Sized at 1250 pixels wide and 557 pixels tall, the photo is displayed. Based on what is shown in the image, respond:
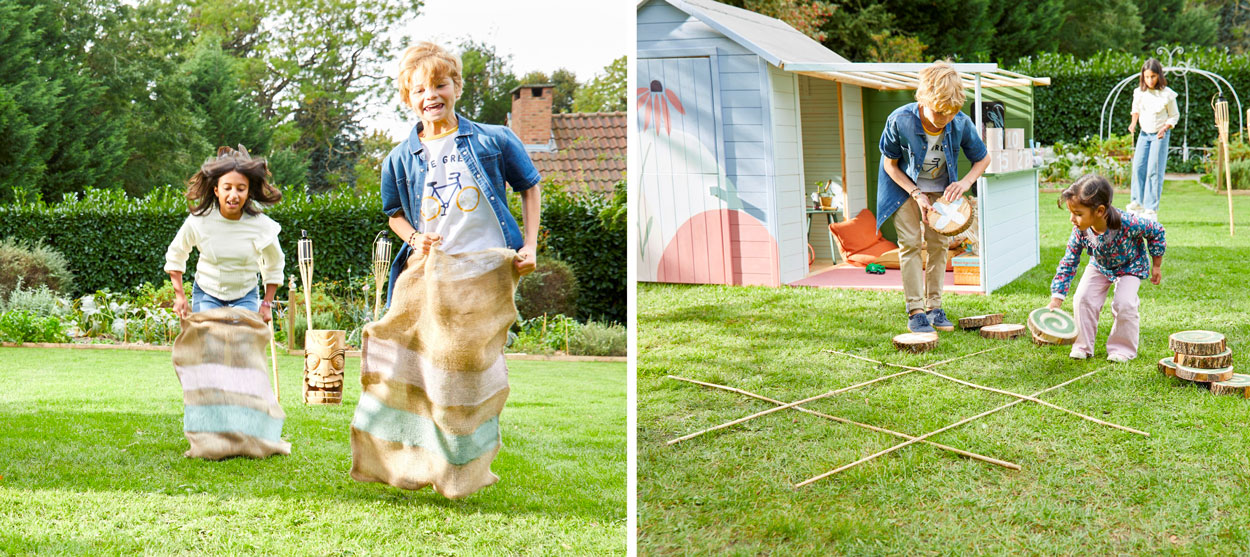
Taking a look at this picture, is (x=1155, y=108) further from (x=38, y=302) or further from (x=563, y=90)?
(x=38, y=302)

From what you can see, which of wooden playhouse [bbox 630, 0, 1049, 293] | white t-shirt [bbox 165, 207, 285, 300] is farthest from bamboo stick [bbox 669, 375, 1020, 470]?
wooden playhouse [bbox 630, 0, 1049, 293]

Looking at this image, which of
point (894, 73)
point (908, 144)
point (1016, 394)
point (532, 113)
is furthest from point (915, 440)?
point (894, 73)

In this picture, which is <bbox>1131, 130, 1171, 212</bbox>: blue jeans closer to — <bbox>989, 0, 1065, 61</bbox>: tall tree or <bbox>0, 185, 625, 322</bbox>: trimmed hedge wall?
<bbox>0, 185, 625, 322</bbox>: trimmed hedge wall

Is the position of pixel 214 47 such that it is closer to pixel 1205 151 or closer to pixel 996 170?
pixel 996 170

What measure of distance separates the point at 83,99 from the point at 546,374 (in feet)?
9.43

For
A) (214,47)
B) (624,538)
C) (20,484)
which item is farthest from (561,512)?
(214,47)

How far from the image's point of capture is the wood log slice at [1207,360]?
4.43 meters

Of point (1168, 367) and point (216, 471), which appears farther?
point (1168, 367)

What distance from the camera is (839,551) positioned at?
295 centimetres

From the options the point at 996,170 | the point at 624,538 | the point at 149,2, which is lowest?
the point at 624,538

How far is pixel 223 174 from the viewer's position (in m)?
3.94

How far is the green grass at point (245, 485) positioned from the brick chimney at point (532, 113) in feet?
4.86

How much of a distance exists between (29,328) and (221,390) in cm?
192

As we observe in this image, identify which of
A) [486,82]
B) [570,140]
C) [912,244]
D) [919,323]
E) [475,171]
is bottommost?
[919,323]
